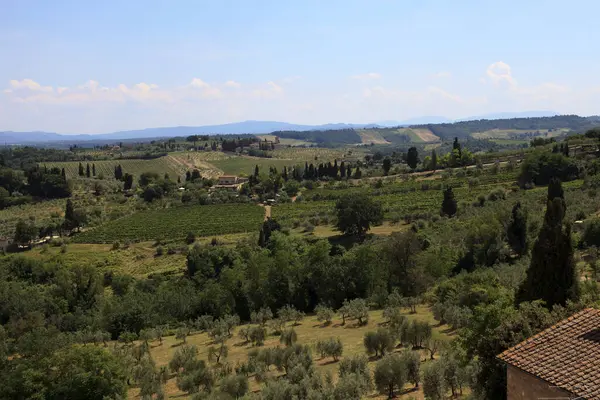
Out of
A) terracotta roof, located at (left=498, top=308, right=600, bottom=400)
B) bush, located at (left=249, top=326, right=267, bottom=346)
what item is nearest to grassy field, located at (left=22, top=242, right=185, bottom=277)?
bush, located at (left=249, top=326, right=267, bottom=346)

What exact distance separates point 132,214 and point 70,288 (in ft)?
164

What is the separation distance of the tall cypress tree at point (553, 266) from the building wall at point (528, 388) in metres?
8.81

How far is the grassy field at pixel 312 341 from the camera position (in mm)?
24141

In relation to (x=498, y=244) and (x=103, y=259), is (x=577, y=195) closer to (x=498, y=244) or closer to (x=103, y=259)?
(x=498, y=244)

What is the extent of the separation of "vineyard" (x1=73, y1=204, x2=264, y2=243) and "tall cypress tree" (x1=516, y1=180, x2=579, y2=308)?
62598 mm

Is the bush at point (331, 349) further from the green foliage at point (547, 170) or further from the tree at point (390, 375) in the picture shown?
the green foliage at point (547, 170)

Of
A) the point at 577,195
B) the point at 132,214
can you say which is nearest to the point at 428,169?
the point at 577,195

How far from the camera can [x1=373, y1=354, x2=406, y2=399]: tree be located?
1830 centimetres

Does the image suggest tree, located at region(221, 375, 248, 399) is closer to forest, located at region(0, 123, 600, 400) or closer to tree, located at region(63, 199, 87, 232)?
forest, located at region(0, 123, 600, 400)

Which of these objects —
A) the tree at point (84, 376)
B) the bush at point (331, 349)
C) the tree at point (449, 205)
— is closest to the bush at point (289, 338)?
the bush at point (331, 349)

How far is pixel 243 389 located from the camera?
66.3ft

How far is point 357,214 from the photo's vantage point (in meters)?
66.2

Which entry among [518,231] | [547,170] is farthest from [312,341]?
[547,170]

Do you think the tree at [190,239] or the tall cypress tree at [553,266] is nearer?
the tall cypress tree at [553,266]
